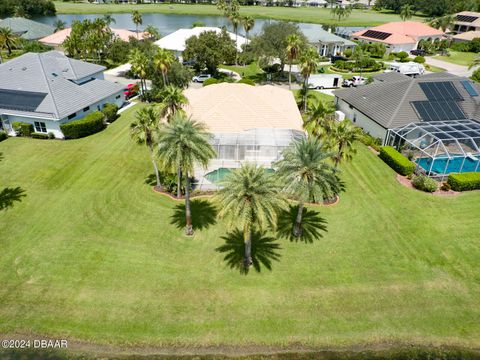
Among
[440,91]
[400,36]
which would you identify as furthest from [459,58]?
[440,91]

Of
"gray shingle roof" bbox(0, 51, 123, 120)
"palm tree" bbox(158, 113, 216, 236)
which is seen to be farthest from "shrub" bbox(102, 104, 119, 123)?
"palm tree" bbox(158, 113, 216, 236)

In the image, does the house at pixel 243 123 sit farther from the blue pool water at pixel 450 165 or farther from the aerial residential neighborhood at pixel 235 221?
the blue pool water at pixel 450 165

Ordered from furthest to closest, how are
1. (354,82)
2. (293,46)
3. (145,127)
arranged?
(354,82) → (293,46) → (145,127)

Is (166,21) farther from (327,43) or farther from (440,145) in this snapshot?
(440,145)

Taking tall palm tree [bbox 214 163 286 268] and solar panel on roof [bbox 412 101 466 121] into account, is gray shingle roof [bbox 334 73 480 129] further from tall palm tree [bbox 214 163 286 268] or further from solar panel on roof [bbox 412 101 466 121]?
tall palm tree [bbox 214 163 286 268]

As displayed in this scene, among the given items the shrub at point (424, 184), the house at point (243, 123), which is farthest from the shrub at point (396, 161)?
the house at point (243, 123)
